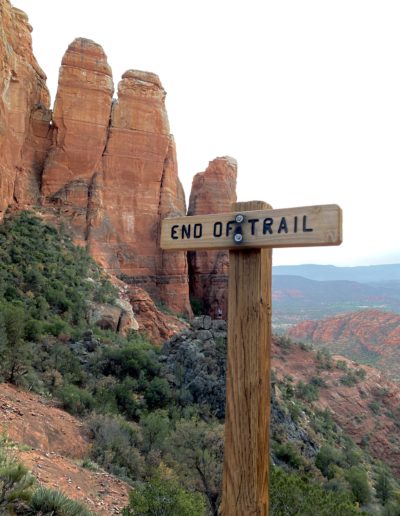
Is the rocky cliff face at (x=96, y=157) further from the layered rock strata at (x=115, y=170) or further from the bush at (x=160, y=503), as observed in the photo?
the bush at (x=160, y=503)

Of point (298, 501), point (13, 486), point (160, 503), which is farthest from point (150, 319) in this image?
point (13, 486)

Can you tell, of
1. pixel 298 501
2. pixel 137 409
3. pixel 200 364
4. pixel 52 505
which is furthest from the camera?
pixel 200 364

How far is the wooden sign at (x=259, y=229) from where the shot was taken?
7.79ft

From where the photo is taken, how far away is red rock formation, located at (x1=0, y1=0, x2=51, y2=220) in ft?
74.2

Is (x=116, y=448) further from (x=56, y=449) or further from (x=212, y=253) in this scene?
(x=212, y=253)

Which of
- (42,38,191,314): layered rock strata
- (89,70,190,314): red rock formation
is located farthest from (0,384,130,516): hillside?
(89,70,190,314): red rock formation

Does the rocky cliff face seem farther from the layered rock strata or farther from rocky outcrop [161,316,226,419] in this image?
rocky outcrop [161,316,226,419]

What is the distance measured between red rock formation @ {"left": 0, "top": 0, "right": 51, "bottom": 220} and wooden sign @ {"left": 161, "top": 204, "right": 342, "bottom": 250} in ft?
72.2

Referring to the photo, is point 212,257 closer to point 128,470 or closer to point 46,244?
point 46,244

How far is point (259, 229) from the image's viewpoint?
2.56m

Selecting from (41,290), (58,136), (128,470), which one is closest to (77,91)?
(58,136)

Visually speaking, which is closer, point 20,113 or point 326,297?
point 20,113

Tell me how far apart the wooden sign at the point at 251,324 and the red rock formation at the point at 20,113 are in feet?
73.5

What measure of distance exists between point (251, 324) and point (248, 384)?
34 cm
